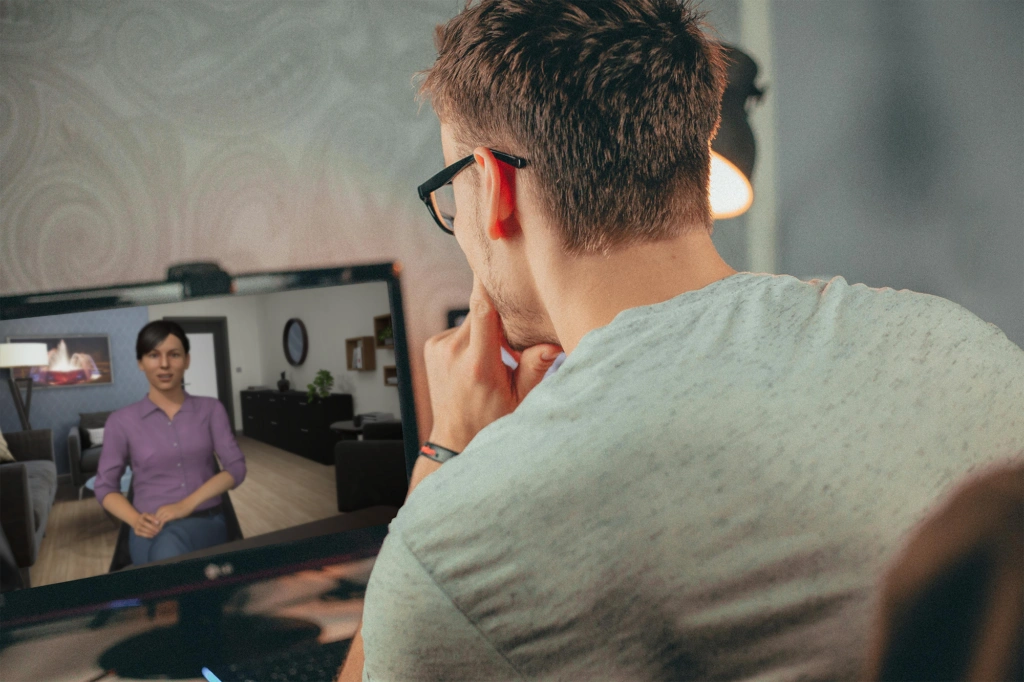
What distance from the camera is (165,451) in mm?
1071

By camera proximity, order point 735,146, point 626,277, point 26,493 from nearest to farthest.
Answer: point 626,277, point 26,493, point 735,146

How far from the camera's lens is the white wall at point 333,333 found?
114cm

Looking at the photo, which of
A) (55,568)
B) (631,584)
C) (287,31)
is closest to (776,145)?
(287,31)

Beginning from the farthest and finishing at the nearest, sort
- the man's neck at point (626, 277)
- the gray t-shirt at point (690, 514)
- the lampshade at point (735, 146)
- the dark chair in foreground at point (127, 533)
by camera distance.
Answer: the lampshade at point (735, 146) → the dark chair in foreground at point (127, 533) → the man's neck at point (626, 277) → the gray t-shirt at point (690, 514)

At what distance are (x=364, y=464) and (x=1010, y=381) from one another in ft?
3.56

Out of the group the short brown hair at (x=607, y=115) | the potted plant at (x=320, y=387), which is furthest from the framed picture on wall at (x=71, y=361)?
the short brown hair at (x=607, y=115)

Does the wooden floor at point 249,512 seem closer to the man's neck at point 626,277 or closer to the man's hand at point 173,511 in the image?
the man's hand at point 173,511

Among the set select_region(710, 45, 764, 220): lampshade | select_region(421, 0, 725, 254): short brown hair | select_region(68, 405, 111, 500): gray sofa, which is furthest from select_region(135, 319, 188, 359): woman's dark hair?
select_region(710, 45, 764, 220): lampshade

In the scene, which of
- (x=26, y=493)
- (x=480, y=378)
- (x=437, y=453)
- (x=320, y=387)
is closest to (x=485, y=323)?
(x=480, y=378)

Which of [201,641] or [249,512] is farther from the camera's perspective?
[249,512]

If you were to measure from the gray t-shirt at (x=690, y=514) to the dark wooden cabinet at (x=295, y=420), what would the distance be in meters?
0.76

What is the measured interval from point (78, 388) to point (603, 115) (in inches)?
37.7

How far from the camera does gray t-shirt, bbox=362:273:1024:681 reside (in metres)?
0.39

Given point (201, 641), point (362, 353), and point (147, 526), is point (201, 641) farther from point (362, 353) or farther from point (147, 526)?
point (362, 353)
